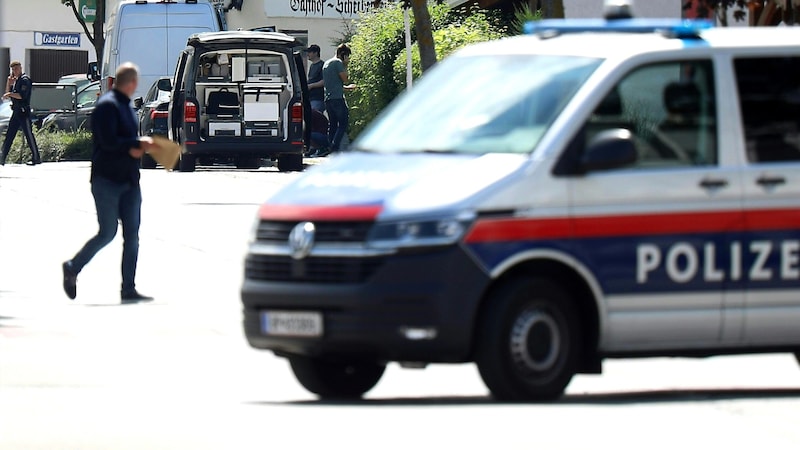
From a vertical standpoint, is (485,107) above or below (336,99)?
above

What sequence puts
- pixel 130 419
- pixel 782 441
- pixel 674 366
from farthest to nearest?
pixel 674 366 < pixel 130 419 < pixel 782 441

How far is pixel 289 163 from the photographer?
3142 cm

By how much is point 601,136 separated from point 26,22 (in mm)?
62352

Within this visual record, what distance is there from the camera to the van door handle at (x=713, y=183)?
942 cm

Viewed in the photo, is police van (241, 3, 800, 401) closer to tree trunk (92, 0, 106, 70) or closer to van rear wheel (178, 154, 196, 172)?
van rear wheel (178, 154, 196, 172)

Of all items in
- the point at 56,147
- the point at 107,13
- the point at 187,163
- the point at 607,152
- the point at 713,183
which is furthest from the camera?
the point at 107,13

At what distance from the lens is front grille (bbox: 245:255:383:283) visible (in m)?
8.95

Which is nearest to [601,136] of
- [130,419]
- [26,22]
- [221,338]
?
[130,419]

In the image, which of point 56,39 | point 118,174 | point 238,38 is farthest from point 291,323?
point 56,39

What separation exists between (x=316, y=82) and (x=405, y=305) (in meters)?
26.2

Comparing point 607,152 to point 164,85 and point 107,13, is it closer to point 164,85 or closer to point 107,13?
point 164,85

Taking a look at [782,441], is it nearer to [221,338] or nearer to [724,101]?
[724,101]

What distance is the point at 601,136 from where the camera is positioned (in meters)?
9.20

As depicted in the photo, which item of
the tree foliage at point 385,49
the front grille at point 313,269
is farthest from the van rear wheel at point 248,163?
the front grille at point 313,269
